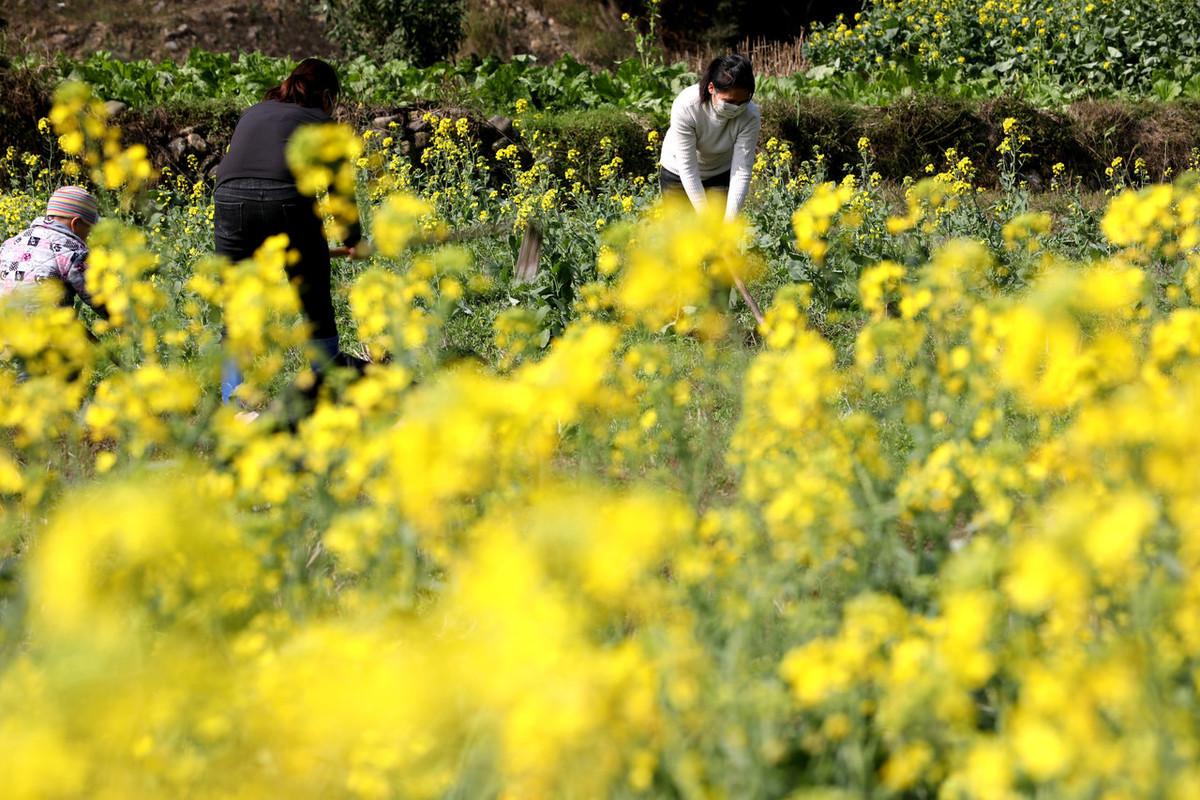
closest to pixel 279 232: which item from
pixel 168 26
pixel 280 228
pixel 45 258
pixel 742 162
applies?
pixel 280 228

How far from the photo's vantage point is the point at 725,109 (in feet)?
17.2

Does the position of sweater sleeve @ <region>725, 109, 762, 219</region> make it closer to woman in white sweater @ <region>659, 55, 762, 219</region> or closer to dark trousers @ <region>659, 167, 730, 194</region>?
woman in white sweater @ <region>659, 55, 762, 219</region>

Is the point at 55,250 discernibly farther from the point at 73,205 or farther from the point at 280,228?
the point at 280,228

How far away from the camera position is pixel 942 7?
1506cm

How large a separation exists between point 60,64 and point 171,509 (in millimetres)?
10570

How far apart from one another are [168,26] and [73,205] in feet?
61.3

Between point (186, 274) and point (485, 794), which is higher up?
point (485, 794)

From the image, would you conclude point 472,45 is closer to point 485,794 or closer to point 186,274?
point 186,274

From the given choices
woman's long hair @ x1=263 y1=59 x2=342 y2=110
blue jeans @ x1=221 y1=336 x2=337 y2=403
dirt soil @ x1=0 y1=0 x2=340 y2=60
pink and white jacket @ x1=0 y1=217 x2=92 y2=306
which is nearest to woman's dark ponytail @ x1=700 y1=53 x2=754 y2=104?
woman's long hair @ x1=263 y1=59 x2=342 y2=110

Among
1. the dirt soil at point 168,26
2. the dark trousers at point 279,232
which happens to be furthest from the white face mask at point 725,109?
the dirt soil at point 168,26

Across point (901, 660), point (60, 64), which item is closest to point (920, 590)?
point (901, 660)

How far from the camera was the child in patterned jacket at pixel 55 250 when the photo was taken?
4.23 m

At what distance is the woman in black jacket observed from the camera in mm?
4141

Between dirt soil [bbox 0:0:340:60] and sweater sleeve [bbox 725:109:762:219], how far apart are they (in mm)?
16451
